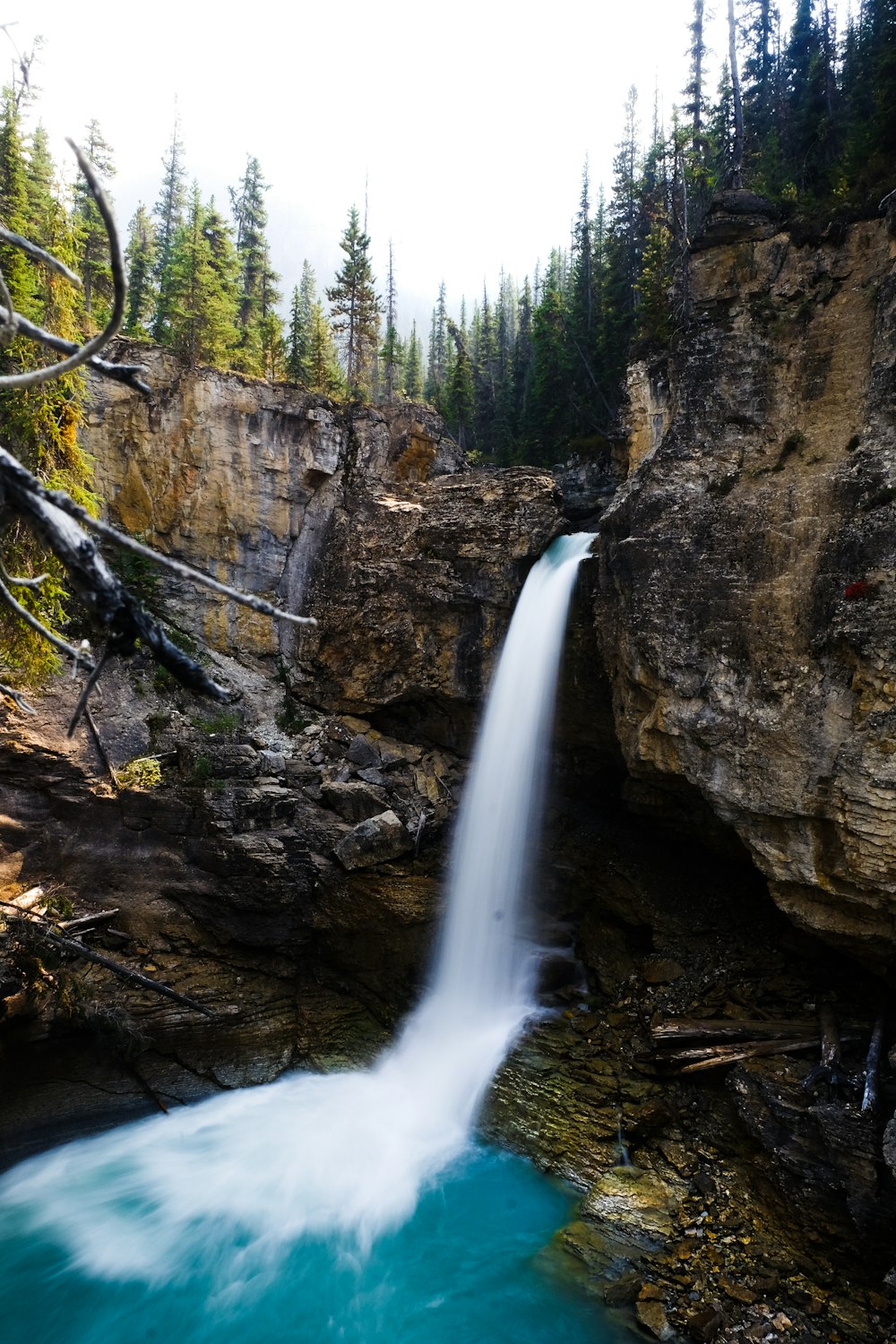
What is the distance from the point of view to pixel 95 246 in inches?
1350

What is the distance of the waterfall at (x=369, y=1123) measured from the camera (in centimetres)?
932

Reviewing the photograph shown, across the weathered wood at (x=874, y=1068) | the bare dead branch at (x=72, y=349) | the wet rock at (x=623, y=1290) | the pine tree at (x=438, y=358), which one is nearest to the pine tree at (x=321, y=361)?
the pine tree at (x=438, y=358)

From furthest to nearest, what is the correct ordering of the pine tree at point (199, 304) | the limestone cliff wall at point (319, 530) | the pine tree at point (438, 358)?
the pine tree at point (438, 358)
the pine tree at point (199, 304)
the limestone cliff wall at point (319, 530)

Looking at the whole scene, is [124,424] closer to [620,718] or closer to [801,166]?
[620,718]

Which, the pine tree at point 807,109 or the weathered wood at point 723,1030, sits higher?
the pine tree at point 807,109

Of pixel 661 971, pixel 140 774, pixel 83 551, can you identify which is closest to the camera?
pixel 83 551

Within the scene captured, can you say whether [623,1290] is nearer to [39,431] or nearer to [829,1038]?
[829,1038]

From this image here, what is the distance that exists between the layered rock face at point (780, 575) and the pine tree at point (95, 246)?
65.1ft

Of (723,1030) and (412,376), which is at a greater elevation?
(412,376)

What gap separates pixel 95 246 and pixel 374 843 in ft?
119

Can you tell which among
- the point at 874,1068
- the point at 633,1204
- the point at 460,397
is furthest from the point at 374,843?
the point at 460,397

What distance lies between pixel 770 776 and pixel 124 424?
53.7 ft

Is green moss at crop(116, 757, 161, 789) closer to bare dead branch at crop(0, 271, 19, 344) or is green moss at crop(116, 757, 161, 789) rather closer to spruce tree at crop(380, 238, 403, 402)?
bare dead branch at crop(0, 271, 19, 344)

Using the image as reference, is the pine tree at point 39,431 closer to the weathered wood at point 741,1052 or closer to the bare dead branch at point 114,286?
the bare dead branch at point 114,286
